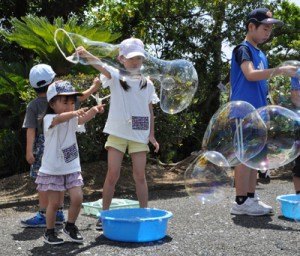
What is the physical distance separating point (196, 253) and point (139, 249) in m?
0.39

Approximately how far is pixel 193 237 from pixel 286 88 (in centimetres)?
157

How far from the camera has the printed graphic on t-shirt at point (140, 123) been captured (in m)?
4.28

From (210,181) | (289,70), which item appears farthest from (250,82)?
(210,181)

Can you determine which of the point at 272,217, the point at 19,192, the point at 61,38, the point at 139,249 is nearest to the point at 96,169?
the point at 19,192

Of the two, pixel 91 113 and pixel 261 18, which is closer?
pixel 91 113

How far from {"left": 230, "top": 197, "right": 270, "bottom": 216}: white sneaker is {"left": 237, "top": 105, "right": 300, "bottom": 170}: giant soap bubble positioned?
1.85 feet

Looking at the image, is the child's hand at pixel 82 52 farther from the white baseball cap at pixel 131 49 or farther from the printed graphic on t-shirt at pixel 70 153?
the printed graphic on t-shirt at pixel 70 153

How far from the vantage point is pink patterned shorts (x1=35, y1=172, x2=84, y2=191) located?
3908mm

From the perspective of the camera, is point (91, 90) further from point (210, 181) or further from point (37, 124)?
point (210, 181)

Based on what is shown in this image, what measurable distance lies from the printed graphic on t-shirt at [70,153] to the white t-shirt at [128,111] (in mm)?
407

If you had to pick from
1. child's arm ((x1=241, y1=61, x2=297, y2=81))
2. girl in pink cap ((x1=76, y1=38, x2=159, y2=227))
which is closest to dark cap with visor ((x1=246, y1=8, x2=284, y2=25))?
child's arm ((x1=241, y1=61, x2=297, y2=81))

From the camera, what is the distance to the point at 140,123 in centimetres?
430

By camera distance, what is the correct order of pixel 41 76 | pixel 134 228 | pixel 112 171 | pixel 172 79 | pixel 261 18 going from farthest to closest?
pixel 261 18
pixel 172 79
pixel 41 76
pixel 112 171
pixel 134 228

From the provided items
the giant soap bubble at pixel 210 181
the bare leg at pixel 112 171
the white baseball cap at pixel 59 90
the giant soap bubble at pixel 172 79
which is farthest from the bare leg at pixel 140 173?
the white baseball cap at pixel 59 90
